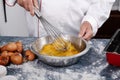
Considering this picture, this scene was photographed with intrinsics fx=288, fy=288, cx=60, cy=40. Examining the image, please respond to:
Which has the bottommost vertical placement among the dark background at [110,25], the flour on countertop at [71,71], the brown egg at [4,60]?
the dark background at [110,25]

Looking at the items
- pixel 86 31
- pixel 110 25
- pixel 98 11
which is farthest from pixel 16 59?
pixel 110 25

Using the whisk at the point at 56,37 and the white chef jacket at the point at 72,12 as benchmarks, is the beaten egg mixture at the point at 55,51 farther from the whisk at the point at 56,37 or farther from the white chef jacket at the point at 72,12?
the white chef jacket at the point at 72,12

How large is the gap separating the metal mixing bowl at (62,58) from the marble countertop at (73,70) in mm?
29

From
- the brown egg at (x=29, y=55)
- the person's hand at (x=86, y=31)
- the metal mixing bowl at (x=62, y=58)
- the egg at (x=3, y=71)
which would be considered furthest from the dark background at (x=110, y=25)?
the egg at (x=3, y=71)

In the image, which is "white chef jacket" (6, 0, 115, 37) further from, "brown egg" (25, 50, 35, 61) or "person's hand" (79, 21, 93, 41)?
"brown egg" (25, 50, 35, 61)

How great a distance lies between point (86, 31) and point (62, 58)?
0.87ft

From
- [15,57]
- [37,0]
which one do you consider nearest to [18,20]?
[37,0]

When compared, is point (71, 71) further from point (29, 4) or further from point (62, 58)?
point (29, 4)

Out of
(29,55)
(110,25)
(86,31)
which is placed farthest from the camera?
(110,25)

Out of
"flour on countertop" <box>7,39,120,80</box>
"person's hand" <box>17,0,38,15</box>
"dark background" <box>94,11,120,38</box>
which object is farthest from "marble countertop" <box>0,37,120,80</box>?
"dark background" <box>94,11,120,38</box>

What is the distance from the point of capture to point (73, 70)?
1.14m

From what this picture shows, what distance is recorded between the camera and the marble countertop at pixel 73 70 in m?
1.09

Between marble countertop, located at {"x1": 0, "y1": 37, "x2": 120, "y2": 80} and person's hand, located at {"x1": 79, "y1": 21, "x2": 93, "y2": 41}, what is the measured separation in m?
0.10

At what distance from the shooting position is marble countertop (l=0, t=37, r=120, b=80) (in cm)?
109
